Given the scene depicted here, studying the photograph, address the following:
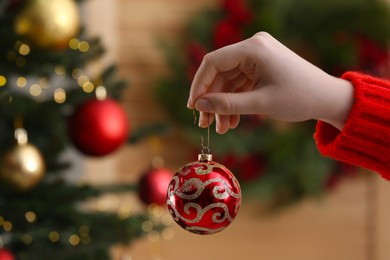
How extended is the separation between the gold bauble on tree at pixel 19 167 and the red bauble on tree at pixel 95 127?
0.13 m

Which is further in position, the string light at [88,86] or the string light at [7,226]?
the string light at [88,86]

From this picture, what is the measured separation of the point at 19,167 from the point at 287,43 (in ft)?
4.45

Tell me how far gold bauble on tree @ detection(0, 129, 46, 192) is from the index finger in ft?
2.35

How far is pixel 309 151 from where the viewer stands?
2379mm

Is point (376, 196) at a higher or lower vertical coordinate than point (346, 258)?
higher

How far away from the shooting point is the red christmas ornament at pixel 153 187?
1715 millimetres

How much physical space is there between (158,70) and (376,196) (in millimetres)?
954

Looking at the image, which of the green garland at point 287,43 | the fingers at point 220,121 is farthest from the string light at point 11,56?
the green garland at point 287,43

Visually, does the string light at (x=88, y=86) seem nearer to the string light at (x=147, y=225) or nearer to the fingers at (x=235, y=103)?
the string light at (x=147, y=225)

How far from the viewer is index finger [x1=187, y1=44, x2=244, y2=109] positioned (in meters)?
0.75

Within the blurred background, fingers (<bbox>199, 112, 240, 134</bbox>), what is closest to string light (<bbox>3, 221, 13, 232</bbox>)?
the blurred background

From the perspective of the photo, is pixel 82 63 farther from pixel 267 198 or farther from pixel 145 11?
pixel 267 198

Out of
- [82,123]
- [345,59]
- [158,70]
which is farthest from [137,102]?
[82,123]

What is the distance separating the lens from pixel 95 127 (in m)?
1.54
